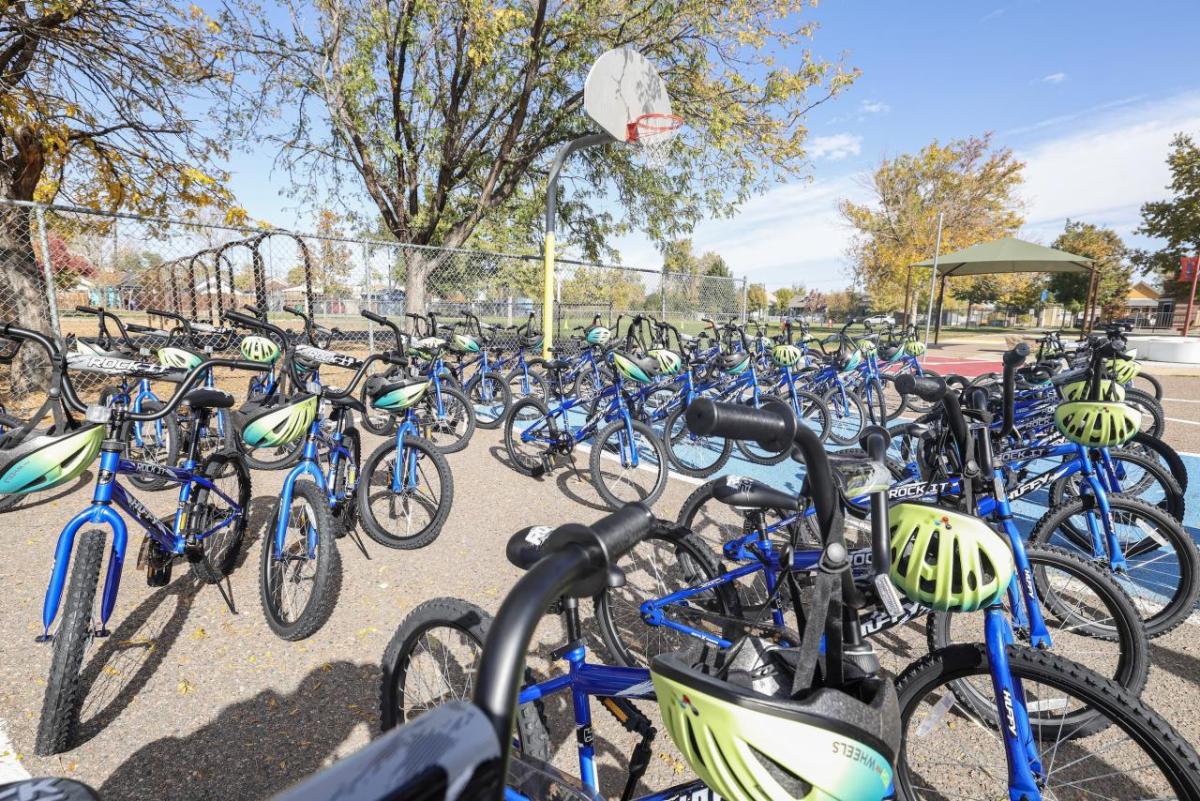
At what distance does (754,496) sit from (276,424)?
7.30ft

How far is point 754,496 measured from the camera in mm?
2268

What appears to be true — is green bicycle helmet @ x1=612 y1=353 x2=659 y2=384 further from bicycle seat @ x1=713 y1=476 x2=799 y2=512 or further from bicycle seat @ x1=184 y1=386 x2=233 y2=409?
bicycle seat @ x1=184 y1=386 x2=233 y2=409

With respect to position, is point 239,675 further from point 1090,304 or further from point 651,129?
point 1090,304

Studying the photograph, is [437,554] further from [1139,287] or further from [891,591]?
[1139,287]

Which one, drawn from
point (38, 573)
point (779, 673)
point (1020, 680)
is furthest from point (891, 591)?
point (38, 573)

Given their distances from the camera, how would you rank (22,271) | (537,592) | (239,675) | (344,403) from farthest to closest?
(22,271)
(344,403)
(239,675)
(537,592)

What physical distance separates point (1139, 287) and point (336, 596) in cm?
9139

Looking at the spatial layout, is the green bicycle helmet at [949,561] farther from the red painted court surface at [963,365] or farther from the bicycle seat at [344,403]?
the red painted court surface at [963,365]

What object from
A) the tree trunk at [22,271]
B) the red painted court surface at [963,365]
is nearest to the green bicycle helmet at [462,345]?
the tree trunk at [22,271]

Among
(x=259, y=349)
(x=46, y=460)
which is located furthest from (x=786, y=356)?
(x=46, y=460)

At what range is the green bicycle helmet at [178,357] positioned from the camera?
16.3 feet

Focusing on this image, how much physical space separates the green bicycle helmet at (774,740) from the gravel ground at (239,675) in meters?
1.32

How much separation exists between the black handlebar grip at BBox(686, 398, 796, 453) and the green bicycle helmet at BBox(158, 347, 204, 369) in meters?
5.67

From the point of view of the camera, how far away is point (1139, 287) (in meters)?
65.8
